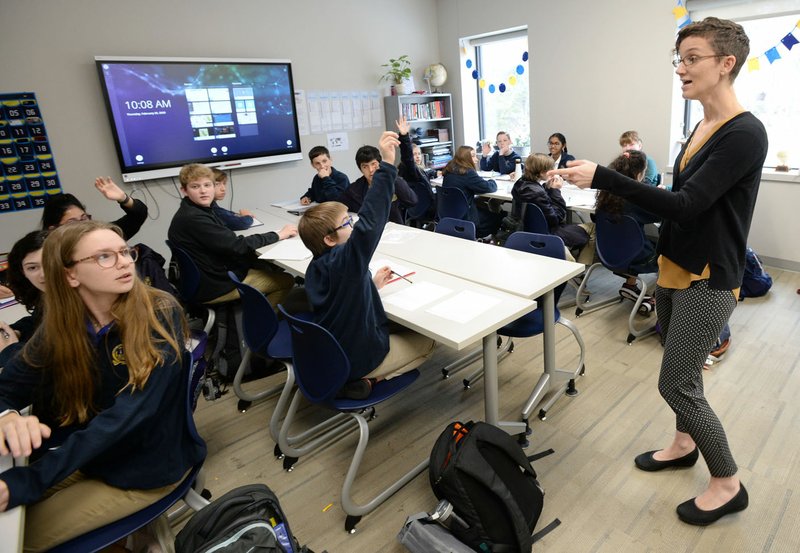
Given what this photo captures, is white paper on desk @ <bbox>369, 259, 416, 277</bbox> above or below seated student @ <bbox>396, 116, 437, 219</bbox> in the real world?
below

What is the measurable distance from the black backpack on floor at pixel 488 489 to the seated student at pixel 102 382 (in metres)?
0.81

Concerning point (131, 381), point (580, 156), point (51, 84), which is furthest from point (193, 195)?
point (580, 156)

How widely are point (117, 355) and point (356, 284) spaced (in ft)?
2.49

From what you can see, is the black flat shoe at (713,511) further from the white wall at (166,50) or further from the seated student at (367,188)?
the white wall at (166,50)

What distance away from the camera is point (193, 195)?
9.28 ft

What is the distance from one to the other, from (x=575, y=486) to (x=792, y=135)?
3864 mm

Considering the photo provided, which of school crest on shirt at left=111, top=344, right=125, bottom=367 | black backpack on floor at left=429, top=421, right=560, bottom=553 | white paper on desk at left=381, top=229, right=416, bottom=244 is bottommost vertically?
black backpack on floor at left=429, top=421, right=560, bottom=553

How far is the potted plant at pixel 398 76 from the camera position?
5953 millimetres

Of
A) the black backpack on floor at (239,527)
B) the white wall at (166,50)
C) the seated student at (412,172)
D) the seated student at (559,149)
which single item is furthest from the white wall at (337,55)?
the black backpack on floor at (239,527)

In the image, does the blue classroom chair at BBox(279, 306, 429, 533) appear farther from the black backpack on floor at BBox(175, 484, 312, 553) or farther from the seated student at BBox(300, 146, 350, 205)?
the seated student at BBox(300, 146, 350, 205)

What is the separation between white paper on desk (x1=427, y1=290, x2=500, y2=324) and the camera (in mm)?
1764

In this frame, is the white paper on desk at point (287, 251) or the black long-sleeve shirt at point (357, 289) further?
the white paper on desk at point (287, 251)

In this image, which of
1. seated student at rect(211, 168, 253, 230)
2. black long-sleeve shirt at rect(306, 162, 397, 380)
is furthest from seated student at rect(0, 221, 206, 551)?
seated student at rect(211, 168, 253, 230)

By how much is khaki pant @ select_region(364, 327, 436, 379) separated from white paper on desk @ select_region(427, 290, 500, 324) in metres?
0.23
